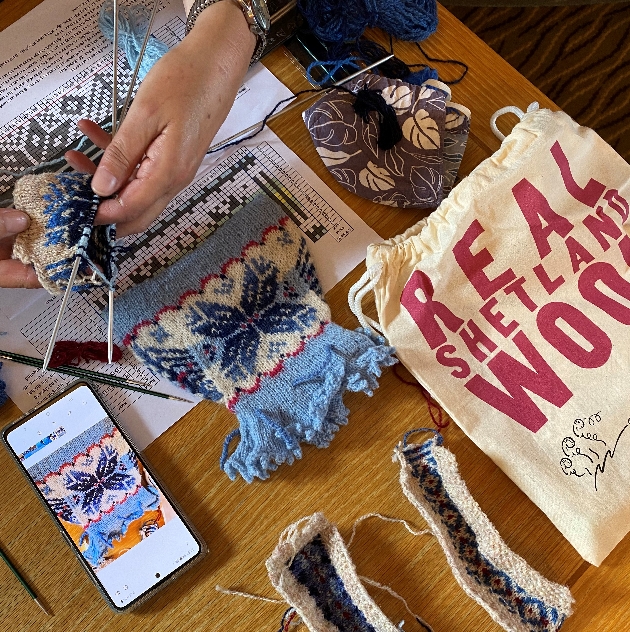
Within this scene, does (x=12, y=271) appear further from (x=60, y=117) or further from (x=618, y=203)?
(x=618, y=203)

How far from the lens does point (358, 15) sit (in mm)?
728

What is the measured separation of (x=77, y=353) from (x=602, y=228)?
62 cm

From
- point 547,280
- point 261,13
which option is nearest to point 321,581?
point 547,280

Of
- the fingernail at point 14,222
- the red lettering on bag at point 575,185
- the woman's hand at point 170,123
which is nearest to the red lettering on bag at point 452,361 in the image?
the red lettering on bag at point 575,185

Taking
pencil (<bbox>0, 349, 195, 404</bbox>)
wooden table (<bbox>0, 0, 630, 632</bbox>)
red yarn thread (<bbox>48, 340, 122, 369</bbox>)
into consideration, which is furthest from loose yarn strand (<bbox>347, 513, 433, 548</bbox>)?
red yarn thread (<bbox>48, 340, 122, 369</bbox>)

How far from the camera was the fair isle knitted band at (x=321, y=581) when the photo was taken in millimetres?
620

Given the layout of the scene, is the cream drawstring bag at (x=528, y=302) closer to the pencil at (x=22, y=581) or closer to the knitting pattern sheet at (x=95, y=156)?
the knitting pattern sheet at (x=95, y=156)

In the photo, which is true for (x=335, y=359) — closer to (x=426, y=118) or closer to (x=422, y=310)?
(x=422, y=310)

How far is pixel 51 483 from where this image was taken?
0.64 m

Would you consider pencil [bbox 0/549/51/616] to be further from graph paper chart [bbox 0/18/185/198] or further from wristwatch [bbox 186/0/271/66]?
wristwatch [bbox 186/0/271/66]

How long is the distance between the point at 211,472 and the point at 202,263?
0.24m

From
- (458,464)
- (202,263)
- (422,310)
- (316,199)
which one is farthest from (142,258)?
(458,464)

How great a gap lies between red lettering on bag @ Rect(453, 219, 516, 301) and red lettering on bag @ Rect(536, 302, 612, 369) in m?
0.06
